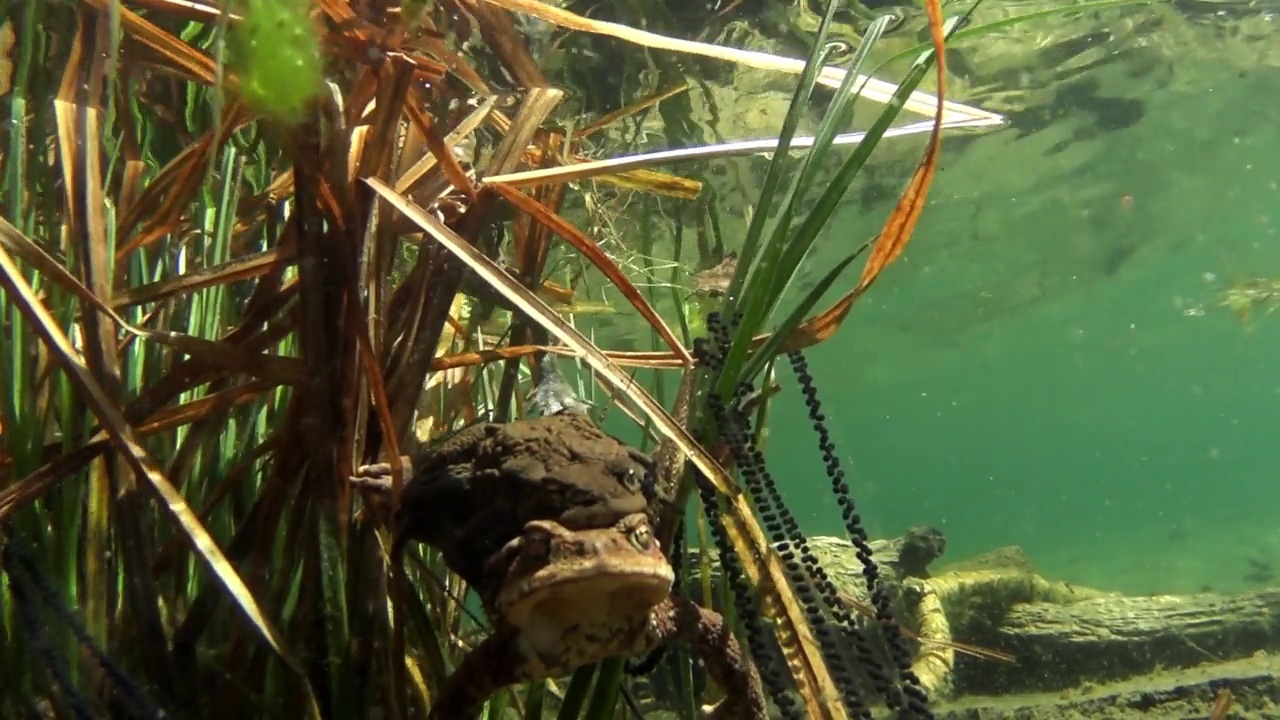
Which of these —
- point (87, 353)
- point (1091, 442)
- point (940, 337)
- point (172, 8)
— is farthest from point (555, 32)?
point (1091, 442)

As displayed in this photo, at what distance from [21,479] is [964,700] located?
9.05 meters

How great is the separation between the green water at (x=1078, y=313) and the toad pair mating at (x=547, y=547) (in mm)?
2049

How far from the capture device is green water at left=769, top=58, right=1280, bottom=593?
16766 mm

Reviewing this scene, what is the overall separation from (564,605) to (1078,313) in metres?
34.5

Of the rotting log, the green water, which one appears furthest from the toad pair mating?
the rotting log

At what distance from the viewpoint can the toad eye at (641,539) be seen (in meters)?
1.40

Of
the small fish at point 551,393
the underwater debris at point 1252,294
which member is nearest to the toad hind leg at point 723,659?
the small fish at point 551,393

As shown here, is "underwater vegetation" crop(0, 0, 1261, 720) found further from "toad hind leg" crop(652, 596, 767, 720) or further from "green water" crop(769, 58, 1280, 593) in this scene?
Answer: "green water" crop(769, 58, 1280, 593)

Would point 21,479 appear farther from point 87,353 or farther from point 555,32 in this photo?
point 555,32

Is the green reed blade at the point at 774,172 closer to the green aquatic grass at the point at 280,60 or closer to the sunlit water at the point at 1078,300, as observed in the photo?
the green aquatic grass at the point at 280,60

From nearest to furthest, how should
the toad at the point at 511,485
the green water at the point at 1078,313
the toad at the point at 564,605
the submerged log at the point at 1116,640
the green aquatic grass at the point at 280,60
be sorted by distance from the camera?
the toad at the point at 564,605 < the toad at the point at 511,485 < the green aquatic grass at the point at 280,60 < the submerged log at the point at 1116,640 < the green water at the point at 1078,313

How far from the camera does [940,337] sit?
30.5 metres

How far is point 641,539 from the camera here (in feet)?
4.62

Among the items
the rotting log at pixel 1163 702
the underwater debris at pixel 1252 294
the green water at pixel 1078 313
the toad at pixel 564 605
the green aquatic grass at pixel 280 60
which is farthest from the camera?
the green water at pixel 1078 313
